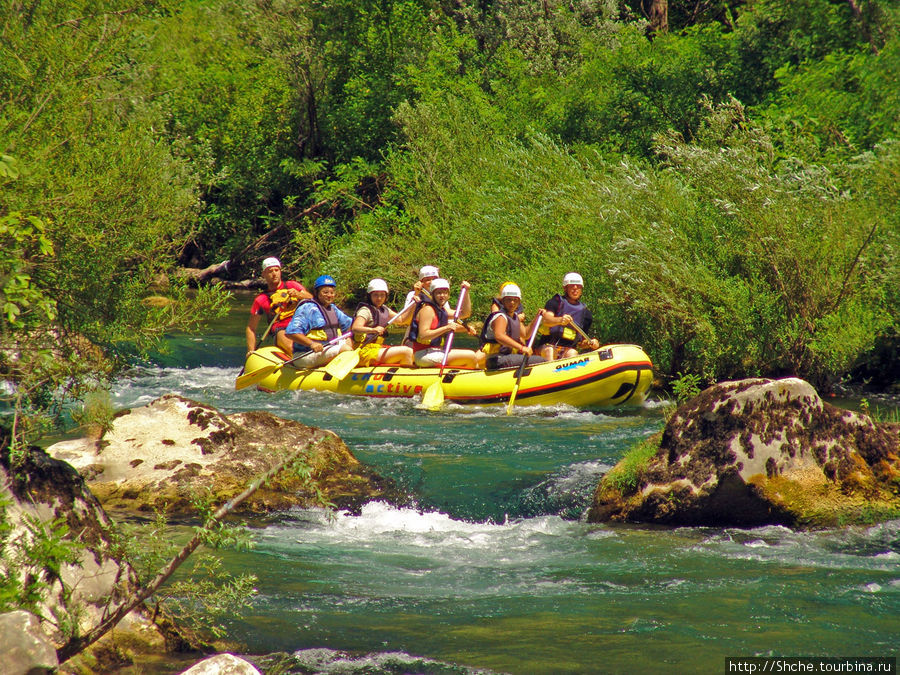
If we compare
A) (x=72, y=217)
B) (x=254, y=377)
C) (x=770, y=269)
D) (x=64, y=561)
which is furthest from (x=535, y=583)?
(x=254, y=377)

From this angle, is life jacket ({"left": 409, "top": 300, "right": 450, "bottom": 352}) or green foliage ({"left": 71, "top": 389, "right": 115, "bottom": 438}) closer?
green foliage ({"left": 71, "top": 389, "right": 115, "bottom": 438})

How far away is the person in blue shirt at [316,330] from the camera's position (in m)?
12.4

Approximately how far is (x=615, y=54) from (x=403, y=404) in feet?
40.9

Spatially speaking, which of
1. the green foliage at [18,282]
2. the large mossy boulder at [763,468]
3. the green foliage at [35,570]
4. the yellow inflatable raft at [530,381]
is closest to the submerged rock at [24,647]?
the green foliage at [35,570]

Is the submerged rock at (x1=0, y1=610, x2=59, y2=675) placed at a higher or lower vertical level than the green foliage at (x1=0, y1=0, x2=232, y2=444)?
lower

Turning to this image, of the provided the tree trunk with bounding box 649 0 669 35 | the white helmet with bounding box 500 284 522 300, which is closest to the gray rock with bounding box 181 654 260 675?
the white helmet with bounding box 500 284 522 300

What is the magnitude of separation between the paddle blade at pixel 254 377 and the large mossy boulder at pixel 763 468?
21.4 feet

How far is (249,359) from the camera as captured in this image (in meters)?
12.7

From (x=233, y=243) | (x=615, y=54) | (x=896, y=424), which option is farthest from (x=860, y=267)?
(x=233, y=243)

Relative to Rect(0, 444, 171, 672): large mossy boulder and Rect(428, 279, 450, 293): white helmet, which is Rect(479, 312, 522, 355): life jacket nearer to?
Rect(428, 279, 450, 293): white helmet

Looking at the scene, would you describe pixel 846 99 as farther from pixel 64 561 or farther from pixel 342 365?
pixel 64 561

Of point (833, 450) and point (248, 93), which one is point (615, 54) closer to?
point (248, 93)

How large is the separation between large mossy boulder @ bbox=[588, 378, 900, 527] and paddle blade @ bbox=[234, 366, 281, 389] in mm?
6532

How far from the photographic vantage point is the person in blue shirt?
1243 centimetres
